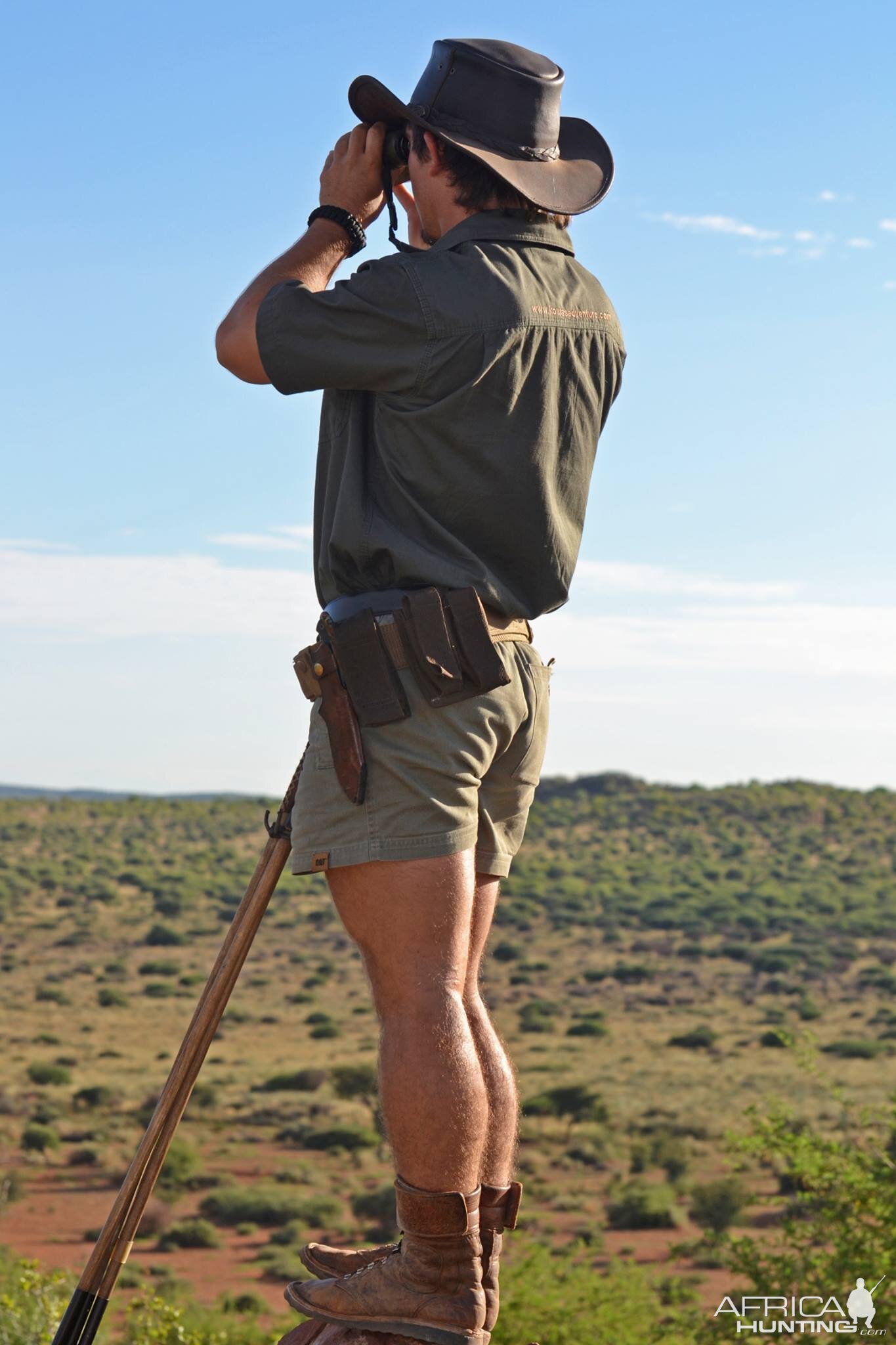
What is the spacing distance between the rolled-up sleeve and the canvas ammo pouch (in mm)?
487

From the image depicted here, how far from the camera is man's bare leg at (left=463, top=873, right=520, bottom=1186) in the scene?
11.8 feet

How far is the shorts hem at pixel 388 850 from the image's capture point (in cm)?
335

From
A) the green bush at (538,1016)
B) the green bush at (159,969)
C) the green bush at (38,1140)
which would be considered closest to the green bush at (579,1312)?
the green bush at (38,1140)

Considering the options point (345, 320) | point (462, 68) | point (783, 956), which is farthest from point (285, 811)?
point (783, 956)

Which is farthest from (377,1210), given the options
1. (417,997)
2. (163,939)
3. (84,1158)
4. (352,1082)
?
(417,997)

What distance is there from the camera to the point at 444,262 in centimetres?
338

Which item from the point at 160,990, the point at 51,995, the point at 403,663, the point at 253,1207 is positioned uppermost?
the point at 403,663

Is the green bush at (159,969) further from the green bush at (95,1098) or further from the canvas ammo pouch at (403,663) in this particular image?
the canvas ammo pouch at (403,663)

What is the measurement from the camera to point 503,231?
356cm

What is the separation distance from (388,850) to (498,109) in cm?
169

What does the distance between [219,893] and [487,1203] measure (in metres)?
69.5

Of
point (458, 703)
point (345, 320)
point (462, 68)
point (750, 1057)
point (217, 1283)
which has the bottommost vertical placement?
point (217, 1283)

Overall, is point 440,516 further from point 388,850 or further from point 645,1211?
point 645,1211

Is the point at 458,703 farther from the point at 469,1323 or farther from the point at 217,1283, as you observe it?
the point at 217,1283
